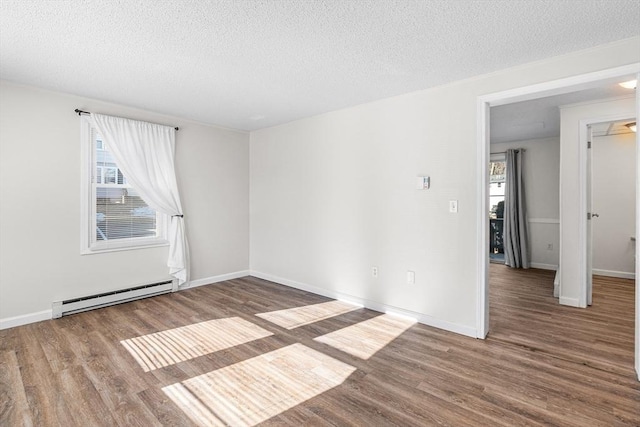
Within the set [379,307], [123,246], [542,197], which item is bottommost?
[379,307]

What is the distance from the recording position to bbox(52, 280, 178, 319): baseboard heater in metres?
3.49

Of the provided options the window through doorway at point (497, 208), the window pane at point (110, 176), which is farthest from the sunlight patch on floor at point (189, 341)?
the window through doorway at point (497, 208)

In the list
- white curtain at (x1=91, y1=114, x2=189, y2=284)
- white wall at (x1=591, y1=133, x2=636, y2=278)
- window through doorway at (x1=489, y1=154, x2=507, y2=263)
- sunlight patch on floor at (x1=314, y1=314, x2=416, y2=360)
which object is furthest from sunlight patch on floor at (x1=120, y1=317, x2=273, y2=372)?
white wall at (x1=591, y1=133, x2=636, y2=278)

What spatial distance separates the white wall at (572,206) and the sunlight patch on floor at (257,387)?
3.21 metres

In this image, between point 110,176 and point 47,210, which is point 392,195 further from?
point 47,210

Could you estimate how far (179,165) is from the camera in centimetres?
453

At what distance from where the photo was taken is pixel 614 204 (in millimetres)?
5242

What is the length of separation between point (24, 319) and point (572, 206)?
20.9ft

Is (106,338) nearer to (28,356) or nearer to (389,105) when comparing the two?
(28,356)

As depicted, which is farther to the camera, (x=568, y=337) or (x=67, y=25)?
(x=568, y=337)

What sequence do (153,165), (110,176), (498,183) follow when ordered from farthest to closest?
(498,183), (153,165), (110,176)

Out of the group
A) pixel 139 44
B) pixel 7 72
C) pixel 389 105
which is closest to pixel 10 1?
pixel 139 44

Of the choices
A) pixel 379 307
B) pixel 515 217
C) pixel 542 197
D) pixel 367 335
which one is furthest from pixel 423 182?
pixel 542 197

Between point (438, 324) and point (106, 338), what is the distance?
326cm
